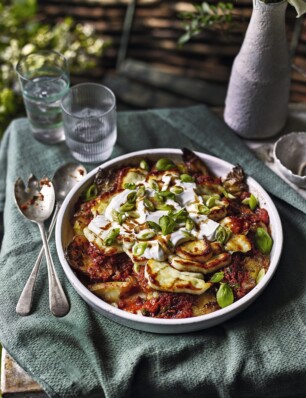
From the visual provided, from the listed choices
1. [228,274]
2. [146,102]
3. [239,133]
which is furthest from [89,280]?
[146,102]

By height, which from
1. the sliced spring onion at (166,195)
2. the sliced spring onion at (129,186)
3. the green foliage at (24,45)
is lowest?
the green foliage at (24,45)

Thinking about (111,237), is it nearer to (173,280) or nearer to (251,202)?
(173,280)

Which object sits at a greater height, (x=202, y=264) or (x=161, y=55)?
(x=202, y=264)

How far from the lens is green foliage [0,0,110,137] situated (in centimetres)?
336

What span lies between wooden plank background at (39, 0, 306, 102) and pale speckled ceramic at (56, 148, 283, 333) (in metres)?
1.82

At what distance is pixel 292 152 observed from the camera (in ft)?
8.13

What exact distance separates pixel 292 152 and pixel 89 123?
825 mm

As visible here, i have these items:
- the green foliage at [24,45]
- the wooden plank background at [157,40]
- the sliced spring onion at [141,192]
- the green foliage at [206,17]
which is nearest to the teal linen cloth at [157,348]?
the sliced spring onion at [141,192]

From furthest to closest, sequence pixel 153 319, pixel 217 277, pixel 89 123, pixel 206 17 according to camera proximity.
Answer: pixel 206 17
pixel 89 123
pixel 217 277
pixel 153 319

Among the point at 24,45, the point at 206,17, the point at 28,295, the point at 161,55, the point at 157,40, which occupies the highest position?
the point at 206,17

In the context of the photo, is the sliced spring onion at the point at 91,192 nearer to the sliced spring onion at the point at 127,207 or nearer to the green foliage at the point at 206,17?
the sliced spring onion at the point at 127,207

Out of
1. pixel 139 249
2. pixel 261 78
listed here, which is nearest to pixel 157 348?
pixel 139 249

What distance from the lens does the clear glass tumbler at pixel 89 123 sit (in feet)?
7.84

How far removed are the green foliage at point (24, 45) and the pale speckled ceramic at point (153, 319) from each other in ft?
4.06
